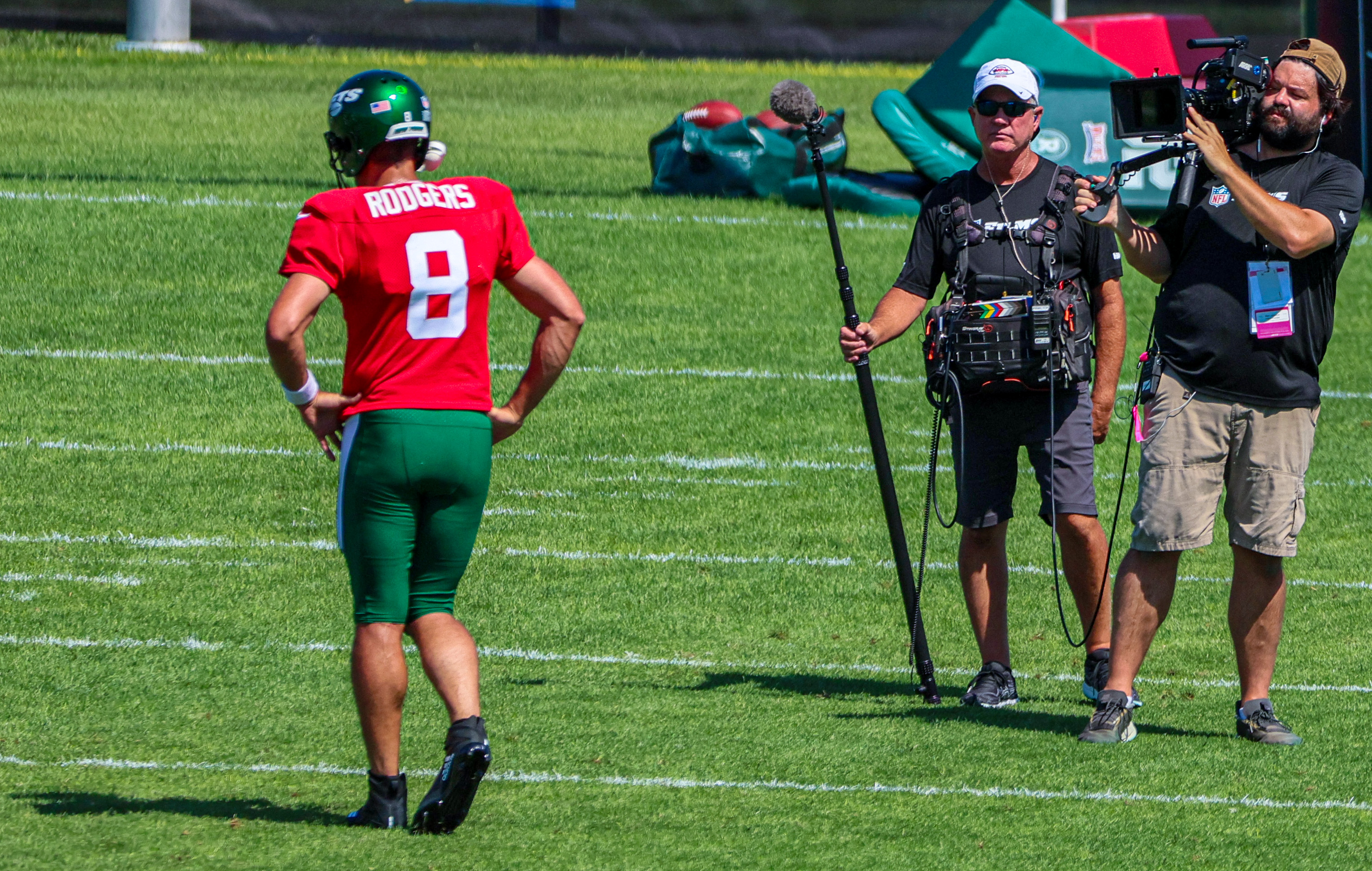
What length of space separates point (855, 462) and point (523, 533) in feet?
7.51

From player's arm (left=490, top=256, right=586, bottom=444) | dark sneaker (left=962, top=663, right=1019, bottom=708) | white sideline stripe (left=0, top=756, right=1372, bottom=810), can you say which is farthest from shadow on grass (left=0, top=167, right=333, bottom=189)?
player's arm (left=490, top=256, right=586, bottom=444)

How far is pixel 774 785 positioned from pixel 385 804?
114 cm

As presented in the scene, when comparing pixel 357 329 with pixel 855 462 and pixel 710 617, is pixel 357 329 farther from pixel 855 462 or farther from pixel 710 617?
pixel 855 462

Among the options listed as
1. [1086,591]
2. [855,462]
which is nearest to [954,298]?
[1086,591]

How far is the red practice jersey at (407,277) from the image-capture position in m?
4.79

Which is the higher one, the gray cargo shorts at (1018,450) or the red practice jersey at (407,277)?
the red practice jersey at (407,277)

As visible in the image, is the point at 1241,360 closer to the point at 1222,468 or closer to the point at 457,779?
the point at 1222,468

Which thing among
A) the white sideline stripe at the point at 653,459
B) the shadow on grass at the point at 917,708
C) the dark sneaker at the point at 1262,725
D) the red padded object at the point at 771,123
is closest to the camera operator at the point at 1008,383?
the shadow on grass at the point at 917,708

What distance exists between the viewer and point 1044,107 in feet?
51.9

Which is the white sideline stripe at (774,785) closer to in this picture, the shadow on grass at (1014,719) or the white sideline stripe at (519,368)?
the shadow on grass at (1014,719)

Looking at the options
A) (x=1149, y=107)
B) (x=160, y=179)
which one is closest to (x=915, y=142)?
(x=160, y=179)

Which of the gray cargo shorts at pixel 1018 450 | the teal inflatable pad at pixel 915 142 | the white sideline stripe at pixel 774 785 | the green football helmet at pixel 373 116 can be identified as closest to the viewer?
the green football helmet at pixel 373 116

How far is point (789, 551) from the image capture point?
8.77 m

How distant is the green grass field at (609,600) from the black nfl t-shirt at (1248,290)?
112 centimetres
